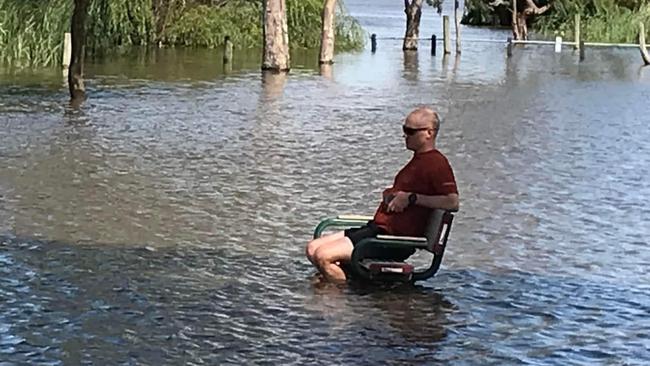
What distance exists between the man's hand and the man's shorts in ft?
0.68

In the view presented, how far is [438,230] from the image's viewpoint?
8586 millimetres

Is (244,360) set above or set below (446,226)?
below

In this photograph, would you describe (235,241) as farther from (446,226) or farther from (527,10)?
(527,10)

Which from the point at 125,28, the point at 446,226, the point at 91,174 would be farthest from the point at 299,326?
the point at 125,28

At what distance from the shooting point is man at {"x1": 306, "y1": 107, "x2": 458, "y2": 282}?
8.65m

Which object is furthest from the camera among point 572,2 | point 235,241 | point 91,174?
point 572,2

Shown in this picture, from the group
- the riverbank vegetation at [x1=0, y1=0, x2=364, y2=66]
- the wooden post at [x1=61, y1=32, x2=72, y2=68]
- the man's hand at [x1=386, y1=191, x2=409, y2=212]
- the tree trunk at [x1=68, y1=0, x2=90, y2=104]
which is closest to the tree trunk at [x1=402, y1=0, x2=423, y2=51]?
the riverbank vegetation at [x1=0, y1=0, x2=364, y2=66]

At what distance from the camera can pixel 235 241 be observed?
34.9 ft

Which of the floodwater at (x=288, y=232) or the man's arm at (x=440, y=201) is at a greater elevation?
the man's arm at (x=440, y=201)

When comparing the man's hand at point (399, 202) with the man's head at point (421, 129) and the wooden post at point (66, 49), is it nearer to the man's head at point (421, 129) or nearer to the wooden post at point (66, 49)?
the man's head at point (421, 129)

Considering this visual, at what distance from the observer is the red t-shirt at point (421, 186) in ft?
28.4

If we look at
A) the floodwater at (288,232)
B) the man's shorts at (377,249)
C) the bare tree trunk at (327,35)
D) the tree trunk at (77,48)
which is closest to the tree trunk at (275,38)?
the bare tree trunk at (327,35)

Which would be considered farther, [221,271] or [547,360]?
[221,271]

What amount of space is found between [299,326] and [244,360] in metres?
0.82
